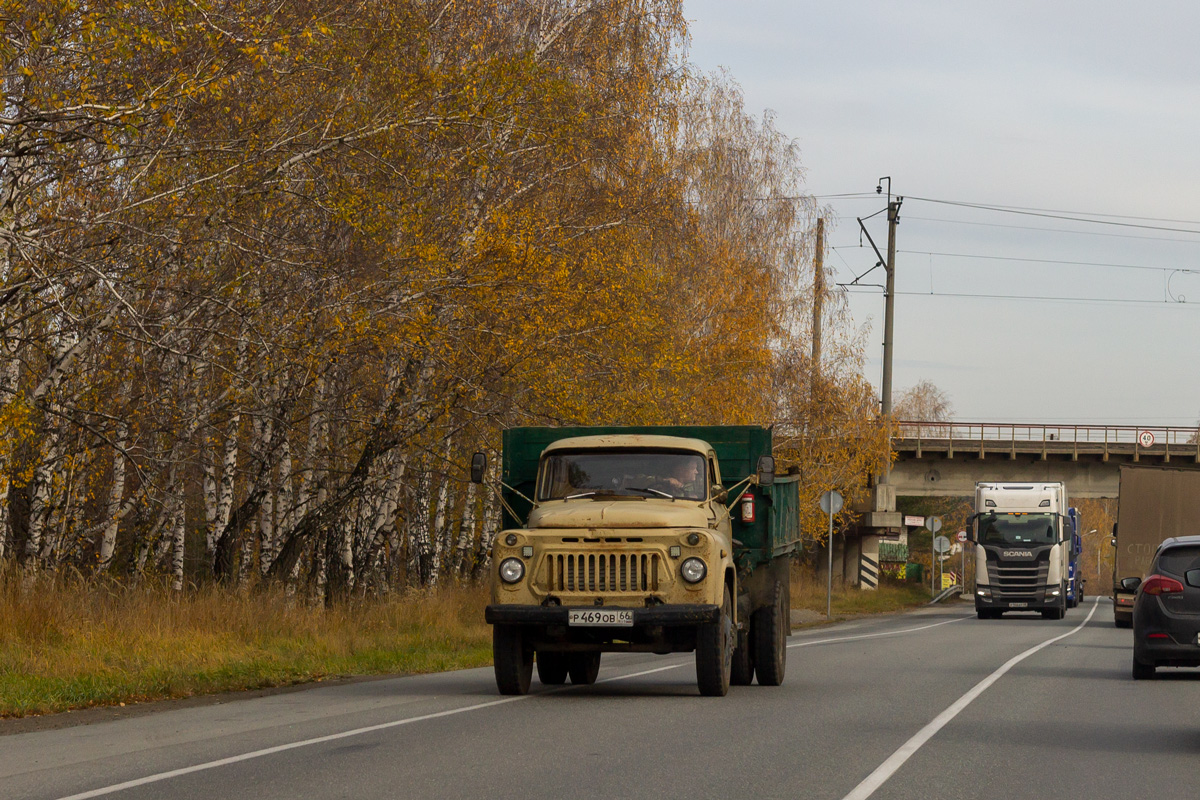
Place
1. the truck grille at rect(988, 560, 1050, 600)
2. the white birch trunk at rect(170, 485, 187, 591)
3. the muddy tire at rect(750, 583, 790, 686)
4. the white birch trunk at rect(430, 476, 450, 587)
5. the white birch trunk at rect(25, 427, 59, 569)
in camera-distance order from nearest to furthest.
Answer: the muddy tire at rect(750, 583, 790, 686) < the white birch trunk at rect(25, 427, 59, 569) < the white birch trunk at rect(170, 485, 187, 591) < the white birch trunk at rect(430, 476, 450, 587) < the truck grille at rect(988, 560, 1050, 600)

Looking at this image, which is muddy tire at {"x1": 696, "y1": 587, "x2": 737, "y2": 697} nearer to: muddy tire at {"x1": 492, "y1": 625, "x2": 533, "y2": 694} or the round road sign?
muddy tire at {"x1": 492, "y1": 625, "x2": 533, "y2": 694}

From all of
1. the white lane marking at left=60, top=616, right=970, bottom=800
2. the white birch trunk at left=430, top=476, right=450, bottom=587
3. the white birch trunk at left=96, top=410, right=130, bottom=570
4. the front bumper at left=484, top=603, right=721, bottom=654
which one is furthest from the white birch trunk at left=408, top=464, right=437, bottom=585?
the front bumper at left=484, top=603, right=721, bottom=654

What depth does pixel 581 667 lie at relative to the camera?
54.0 ft

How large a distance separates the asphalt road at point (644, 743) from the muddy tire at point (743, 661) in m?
0.39

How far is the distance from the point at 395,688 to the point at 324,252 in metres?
8.08

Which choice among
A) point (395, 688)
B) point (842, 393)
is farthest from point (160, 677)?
point (842, 393)

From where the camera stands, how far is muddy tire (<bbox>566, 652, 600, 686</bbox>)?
53.8ft

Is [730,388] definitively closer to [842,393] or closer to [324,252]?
[842,393]

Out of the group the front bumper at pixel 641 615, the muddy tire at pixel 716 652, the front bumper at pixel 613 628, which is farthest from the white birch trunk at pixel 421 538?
the front bumper at pixel 641 615

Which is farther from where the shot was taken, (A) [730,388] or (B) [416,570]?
(A) [730,388]

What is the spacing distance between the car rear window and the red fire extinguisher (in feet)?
14.5

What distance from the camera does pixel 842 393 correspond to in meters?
49.3

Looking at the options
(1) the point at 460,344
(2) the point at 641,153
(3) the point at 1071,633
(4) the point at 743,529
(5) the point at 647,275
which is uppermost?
(2) the point at 641,153

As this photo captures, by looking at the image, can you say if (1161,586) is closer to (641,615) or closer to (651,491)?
(651,491)
